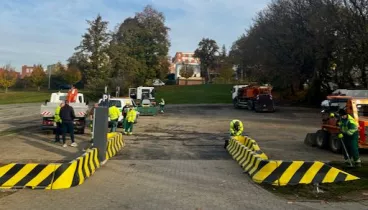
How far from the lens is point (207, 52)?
125625 millimetres

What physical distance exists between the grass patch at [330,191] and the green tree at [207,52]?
379 feet

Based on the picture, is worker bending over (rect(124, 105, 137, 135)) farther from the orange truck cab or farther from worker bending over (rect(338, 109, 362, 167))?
the orange truck cab

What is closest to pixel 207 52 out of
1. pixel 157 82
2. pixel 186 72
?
pixel 186 72

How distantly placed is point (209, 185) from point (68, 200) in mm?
3242

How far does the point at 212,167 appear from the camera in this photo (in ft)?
40.7

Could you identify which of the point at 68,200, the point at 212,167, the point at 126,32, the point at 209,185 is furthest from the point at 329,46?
the point at 126,32

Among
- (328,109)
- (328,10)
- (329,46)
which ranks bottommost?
(328,109)

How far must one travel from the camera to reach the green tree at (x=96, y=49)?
2714 inches

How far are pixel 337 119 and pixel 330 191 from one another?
23.7ft

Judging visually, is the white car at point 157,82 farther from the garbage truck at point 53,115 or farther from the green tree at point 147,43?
the garbage truck at point 53,115

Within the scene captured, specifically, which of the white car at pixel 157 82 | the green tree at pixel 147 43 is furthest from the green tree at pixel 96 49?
the white car at pixel 157 82

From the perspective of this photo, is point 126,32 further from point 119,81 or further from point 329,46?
point 329,46

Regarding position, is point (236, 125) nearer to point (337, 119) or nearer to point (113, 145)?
point (337, 119)

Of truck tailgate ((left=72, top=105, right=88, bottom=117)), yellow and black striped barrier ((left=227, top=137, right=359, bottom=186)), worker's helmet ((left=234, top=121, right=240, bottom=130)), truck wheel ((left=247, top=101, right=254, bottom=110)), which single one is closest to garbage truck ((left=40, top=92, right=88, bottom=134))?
truck tailgate ((left=72, top=105, right=88, bottom=117))
